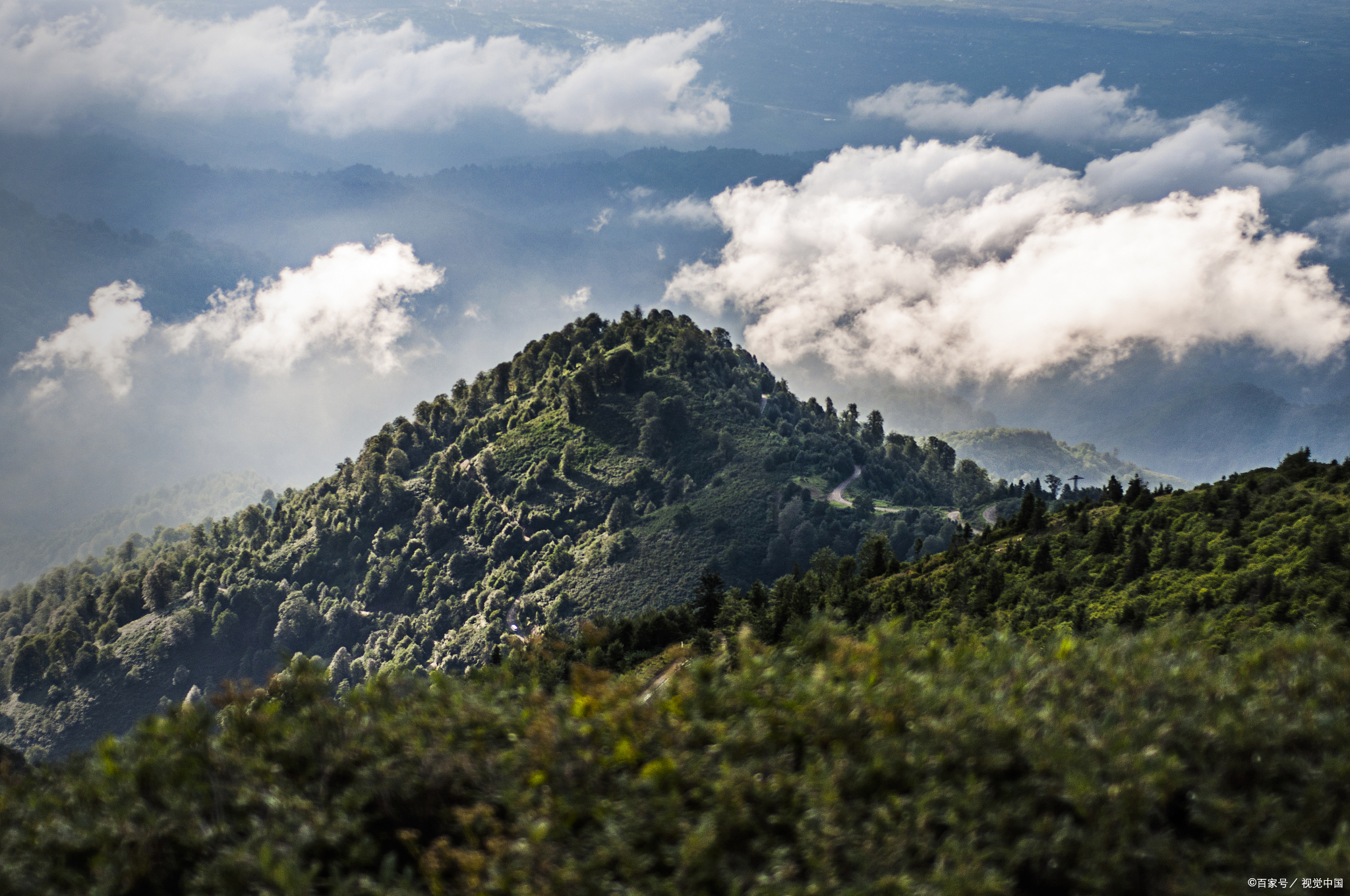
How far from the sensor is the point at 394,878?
12.2 m

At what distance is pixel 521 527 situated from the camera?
503 ft

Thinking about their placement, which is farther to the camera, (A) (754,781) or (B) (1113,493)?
(B) (1113,493)

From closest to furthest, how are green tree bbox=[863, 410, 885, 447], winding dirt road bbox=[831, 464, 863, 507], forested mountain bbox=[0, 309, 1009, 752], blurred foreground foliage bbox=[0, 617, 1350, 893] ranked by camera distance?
blurred foreground foliage bbox=[0, 617, 1350, 893], forested mountain bbox=[0, 309, 1009, 752], winding dirt road bbox=[831, 464, 863, 507], green tree bbox=[863, 410, 885, 447]

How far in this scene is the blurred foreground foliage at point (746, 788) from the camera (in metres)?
11.8

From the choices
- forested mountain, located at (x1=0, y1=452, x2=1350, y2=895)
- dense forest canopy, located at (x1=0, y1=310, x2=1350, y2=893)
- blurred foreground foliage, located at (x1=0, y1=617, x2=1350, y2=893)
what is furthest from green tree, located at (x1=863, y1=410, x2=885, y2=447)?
blurred foreground foliage, located at (x1=0, y1=617, x2=1350, y2=893)

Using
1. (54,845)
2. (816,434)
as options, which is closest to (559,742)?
(54,845)

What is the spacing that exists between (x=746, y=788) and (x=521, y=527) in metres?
144

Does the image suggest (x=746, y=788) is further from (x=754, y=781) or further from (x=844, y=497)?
(x=844, y=497)

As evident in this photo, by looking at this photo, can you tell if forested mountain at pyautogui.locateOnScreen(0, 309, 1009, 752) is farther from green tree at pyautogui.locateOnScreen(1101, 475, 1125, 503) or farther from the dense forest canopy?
the dense forest canopy

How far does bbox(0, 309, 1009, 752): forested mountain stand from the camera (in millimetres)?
136500

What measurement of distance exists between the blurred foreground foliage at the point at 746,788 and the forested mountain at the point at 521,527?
366 feet

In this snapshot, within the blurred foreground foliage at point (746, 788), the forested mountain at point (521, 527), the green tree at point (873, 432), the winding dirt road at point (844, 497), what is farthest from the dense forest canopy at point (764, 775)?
Answer: the green tree at point (873, 432)

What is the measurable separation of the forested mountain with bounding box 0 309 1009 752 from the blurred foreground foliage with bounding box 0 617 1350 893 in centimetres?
11157

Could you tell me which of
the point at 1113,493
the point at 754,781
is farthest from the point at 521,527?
the point at 754,781
